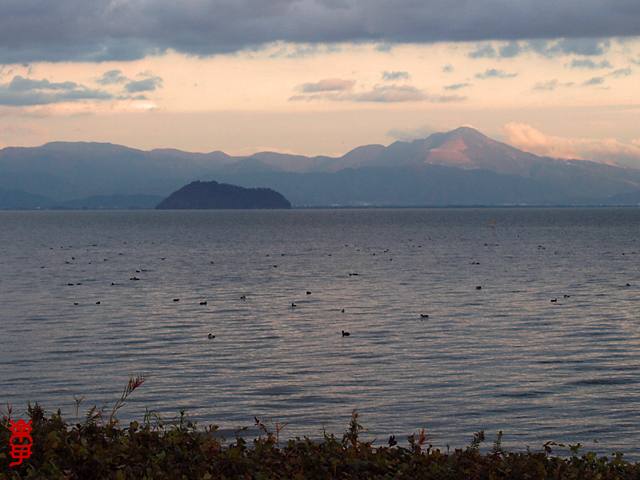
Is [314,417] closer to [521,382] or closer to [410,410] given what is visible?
[410,410]

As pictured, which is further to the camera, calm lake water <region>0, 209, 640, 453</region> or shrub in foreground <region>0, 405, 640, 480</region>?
calm lake water <region>0, 209, 640, 453</region>

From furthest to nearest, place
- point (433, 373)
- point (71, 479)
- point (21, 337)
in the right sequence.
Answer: point (21, 337)
point (433, 373)
point (71, 479)

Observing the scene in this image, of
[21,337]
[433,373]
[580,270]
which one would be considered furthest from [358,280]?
[433,373]

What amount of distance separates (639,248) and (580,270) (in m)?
47.7

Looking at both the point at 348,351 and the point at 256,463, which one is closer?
the point at 256,463

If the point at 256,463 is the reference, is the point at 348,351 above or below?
below

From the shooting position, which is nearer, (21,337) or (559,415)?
(559,415)

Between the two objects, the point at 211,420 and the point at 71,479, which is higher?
the point at 71,479

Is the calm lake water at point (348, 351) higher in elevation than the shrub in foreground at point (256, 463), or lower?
lower

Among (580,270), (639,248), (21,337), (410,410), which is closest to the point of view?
(410,410)

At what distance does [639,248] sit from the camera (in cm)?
12381

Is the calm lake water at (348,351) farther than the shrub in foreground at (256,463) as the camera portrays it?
Yes

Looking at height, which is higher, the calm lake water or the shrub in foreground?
the shrub in foreground

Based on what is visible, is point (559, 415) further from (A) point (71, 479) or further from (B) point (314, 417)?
(A) point (71, 479)
